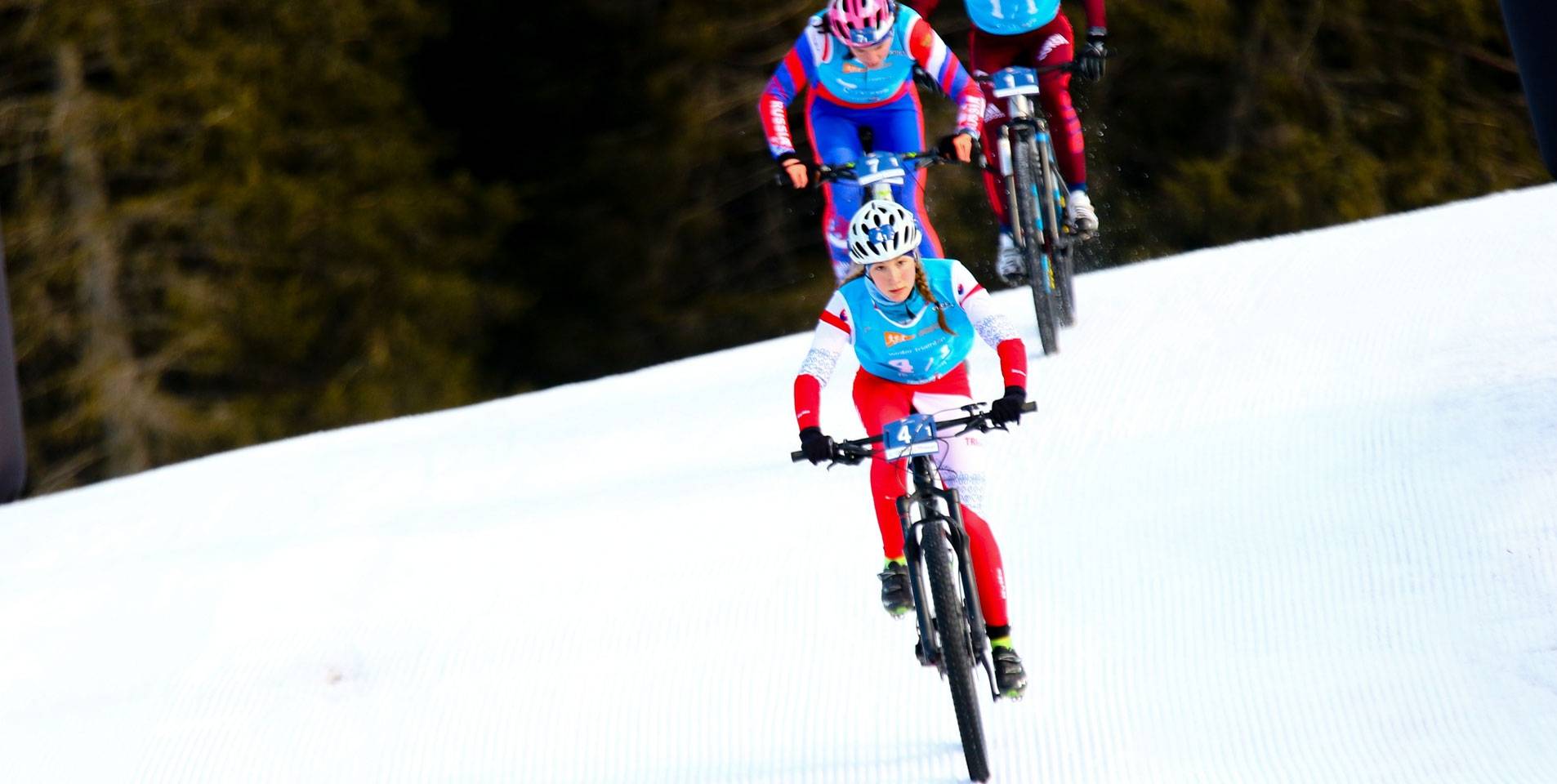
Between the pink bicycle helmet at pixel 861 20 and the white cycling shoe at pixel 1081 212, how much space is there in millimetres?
1375

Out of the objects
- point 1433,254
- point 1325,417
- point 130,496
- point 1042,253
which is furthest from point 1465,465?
point 130,496

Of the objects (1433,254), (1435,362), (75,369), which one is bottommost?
(75,369)

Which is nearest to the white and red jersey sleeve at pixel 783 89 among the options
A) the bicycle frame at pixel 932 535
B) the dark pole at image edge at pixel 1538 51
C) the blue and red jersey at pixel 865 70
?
the blue and red jersey at pixel 865 70

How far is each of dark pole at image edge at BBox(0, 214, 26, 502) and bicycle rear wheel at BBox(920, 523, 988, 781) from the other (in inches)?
238

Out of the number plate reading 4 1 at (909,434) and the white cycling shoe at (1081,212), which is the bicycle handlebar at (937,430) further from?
the white cycling shoe at (1081,212)

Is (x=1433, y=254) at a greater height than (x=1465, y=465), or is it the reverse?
(x=1465, y=465)

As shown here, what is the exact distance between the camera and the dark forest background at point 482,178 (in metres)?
19.8

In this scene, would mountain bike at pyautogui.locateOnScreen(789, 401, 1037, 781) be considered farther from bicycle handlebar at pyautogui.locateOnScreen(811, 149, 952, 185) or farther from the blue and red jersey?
the blue and red jersey

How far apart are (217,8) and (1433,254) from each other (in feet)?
48.5

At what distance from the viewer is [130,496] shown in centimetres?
951

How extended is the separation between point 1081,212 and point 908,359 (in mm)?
3344

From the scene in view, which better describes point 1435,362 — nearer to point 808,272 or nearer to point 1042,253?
point 1042,253

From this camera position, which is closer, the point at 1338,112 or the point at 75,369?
the point at 75,369

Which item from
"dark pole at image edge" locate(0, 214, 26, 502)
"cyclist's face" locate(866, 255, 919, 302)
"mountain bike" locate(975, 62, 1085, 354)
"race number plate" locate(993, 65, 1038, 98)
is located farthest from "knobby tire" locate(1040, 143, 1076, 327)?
"dark pole at image edge" locate(0, 214, 26, 502)
